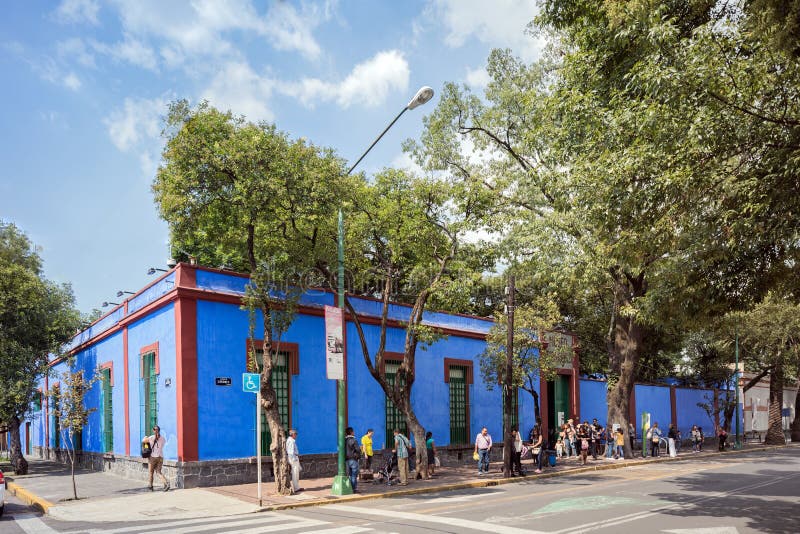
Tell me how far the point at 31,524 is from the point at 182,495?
3.76 m

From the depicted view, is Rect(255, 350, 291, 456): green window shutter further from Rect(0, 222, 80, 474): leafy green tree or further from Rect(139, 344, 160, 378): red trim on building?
Rect(0, 222, 80, 474): leafy green tree

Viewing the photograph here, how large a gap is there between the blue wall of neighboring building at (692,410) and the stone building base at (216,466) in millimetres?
23500

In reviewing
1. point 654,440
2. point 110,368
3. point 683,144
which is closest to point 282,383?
point 110,368

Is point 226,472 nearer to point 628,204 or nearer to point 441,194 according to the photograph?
point 441,194

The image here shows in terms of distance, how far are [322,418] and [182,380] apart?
17.2ft

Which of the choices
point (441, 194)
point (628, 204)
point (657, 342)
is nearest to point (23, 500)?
point (441, 194)

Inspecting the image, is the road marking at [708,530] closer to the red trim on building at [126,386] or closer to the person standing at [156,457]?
the person standing at [156,457]

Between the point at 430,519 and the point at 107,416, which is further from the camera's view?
the point at 107,416

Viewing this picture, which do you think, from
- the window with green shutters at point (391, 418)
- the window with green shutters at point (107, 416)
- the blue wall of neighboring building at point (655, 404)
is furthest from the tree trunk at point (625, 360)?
the window with green shutters at point (107, 416)

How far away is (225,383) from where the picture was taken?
18.6m

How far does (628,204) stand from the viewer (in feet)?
38.7

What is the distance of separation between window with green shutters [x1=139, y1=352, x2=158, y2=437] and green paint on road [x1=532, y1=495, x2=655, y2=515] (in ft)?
40.6

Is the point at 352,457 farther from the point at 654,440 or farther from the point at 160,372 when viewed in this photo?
the point at 654,440

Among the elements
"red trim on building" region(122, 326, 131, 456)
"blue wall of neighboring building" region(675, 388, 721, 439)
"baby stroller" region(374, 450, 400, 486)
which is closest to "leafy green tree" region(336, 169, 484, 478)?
"baby stroller" region(374, 450, 400, 486)
